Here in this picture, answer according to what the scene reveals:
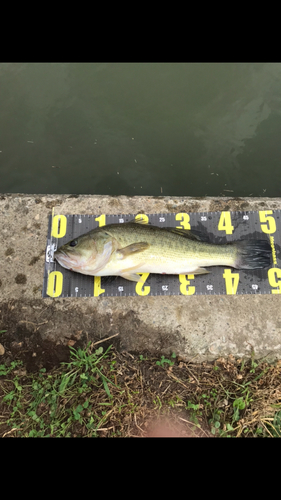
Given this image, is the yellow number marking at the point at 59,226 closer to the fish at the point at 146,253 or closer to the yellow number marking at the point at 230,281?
the fish at the point at 146,253

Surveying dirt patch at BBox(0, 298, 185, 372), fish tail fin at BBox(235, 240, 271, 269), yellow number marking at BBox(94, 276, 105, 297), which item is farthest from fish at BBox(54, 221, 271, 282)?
dirt patch at BBox(0, 298, 185, 372)

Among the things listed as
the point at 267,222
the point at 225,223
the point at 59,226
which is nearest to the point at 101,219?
the point at 59,226

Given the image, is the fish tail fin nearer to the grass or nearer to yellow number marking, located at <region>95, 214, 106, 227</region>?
the grass

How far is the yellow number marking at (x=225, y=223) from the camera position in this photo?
4.14 m

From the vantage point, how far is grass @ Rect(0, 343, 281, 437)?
133 inches

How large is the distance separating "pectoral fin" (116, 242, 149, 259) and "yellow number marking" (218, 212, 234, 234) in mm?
1244

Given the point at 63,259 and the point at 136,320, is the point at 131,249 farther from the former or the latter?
the point at 136,320

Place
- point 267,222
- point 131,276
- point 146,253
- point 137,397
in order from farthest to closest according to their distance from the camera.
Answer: point 267,222 → point 131,276 → point 146,253 → point 137,397

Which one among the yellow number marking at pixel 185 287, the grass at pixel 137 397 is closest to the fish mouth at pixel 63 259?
the grass at pixel 137 397

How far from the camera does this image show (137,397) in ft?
11.5

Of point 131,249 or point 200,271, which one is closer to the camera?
point 131,249

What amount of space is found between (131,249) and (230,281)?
147cm

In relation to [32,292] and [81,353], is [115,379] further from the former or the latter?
[32,292]

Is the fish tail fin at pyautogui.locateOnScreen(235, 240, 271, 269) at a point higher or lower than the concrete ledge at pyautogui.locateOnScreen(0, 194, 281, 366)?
higher
